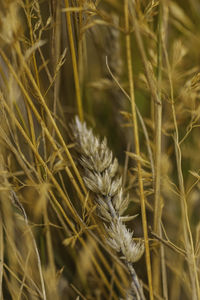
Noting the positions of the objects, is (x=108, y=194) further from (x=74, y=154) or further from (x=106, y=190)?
(x=74, y=154)

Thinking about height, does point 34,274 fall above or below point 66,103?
below

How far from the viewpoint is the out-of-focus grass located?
0.46m

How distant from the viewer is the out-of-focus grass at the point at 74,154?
1.51 ft

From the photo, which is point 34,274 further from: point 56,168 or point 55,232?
point 56,168

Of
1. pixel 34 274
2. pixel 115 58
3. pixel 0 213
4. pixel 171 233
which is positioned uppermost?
pixel 115 58

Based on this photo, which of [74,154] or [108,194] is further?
[74,154]

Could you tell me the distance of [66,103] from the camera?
0.73 metres

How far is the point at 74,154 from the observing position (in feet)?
1.93

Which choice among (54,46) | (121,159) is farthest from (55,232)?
(54,46)

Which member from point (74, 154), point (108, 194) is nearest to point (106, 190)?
point (108, 194)

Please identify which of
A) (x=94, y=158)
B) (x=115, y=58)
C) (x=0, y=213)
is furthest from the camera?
(x=115, y=58)

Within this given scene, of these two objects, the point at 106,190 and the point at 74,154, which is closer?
the point at 106,190

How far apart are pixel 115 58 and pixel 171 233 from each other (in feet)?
1.28

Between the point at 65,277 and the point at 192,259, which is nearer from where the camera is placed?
the point at 192,259
